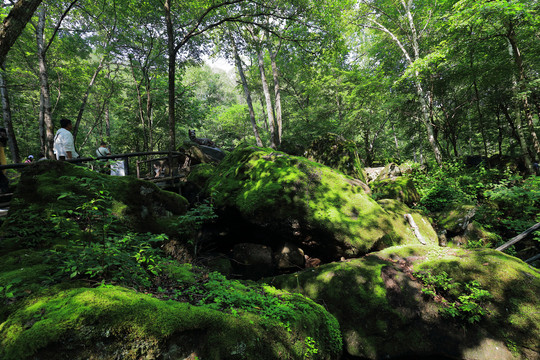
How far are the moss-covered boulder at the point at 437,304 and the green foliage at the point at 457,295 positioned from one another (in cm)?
1

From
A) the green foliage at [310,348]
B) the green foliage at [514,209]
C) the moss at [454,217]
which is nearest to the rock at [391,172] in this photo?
the moss at [454,217]

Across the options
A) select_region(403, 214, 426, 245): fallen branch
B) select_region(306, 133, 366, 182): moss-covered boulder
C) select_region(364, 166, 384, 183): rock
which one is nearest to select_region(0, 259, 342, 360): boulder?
select_region(403, 214, 426, 245): fallen branch

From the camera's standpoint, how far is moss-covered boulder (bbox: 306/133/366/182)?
10.1m

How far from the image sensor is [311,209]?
5.21m

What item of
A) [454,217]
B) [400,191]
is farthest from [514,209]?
[400,191]

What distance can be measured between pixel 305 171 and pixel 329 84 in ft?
43.2

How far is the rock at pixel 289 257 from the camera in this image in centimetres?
505

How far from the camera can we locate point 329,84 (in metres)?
16.4

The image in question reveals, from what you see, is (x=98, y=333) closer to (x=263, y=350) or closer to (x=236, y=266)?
(x=263, y=350)

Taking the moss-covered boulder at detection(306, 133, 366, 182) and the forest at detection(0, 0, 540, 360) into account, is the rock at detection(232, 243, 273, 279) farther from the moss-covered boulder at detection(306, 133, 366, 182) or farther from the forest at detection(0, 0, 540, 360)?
the moss-covered boulder at detection(306, 133, 366, 182)

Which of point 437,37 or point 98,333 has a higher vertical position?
point 437,37

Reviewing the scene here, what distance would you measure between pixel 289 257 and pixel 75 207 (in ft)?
14.3

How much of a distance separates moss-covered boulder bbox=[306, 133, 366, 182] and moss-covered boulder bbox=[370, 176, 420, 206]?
1.65 m

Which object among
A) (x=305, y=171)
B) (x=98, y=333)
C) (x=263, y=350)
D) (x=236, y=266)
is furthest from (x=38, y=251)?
(x=305, y=171)
